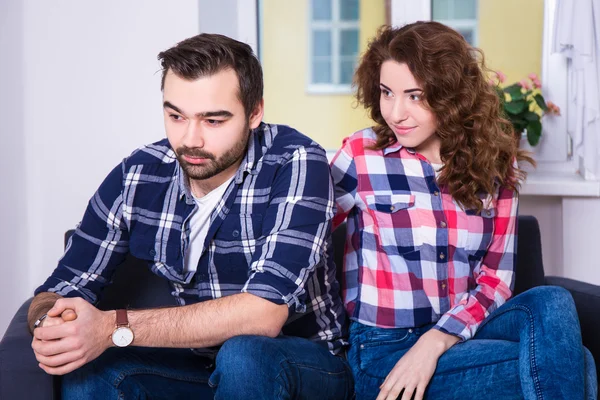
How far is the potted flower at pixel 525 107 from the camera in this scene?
9.26 feet

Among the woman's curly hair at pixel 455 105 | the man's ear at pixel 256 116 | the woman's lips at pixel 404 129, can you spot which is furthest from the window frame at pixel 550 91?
the man's ear at pixel 256 116

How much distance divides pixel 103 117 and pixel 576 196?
1.64m

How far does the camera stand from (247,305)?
152 cm

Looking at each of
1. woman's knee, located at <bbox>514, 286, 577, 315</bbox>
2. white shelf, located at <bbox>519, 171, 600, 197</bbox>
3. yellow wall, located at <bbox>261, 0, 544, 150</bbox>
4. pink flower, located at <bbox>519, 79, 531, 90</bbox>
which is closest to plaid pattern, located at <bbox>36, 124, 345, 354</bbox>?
woman's knee, located at <bbox>514, 286, 577, 315</bbox>

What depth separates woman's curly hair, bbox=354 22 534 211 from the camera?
5.86ft

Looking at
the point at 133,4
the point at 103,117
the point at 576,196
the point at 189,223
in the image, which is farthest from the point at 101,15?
the point at 576,196

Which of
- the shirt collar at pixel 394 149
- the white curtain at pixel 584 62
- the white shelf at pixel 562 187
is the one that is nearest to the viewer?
the shirt collar at pixel 394 149

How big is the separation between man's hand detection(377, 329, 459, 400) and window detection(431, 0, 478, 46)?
66.5 inches

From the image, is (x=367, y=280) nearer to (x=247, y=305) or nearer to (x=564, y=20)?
(x=247, y=305)

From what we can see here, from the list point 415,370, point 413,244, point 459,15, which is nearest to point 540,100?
point 459,15

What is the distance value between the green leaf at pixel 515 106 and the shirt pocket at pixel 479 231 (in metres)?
1.04

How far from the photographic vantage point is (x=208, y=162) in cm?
166

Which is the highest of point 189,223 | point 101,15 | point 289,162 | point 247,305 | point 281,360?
point 101,15

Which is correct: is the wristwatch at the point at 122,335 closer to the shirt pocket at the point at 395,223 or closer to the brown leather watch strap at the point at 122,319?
the brown leather watch strap at the point at 122,319
